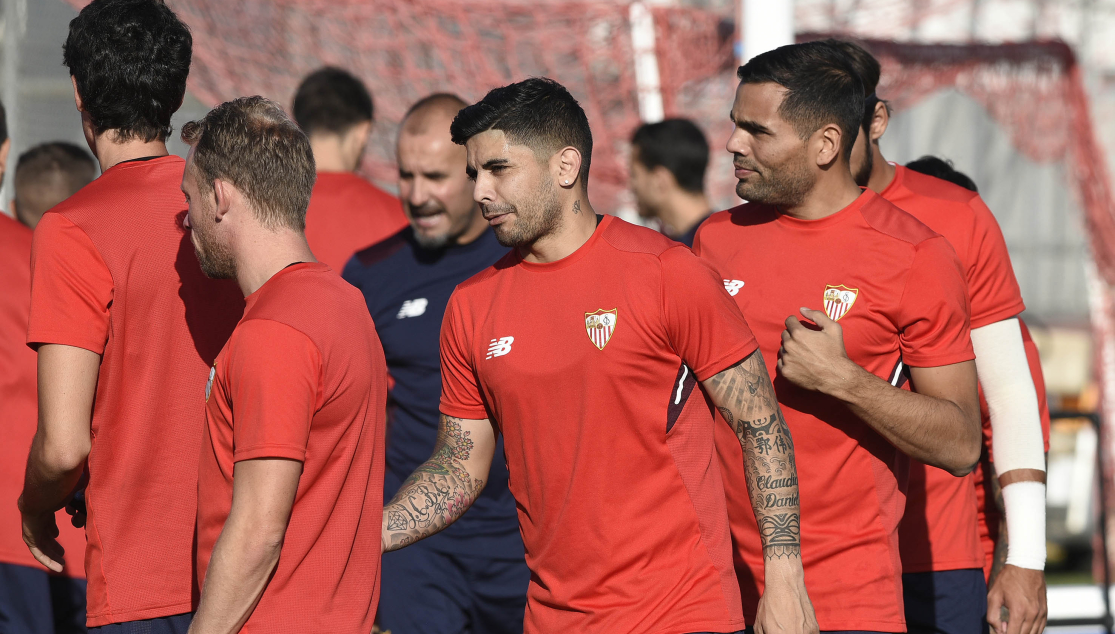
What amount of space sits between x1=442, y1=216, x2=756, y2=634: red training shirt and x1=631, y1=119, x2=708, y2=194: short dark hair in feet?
8.41

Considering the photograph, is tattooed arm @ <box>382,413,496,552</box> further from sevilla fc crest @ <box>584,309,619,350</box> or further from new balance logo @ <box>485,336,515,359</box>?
sevilla fc crest @ <box>584,309,619,350</box>

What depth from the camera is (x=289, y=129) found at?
224cm

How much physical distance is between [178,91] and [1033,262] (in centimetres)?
1119

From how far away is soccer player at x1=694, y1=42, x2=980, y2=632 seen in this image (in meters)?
2.59

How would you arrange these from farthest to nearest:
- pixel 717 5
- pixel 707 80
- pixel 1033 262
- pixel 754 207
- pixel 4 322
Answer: pixel 1033 262 → pixel 717 5 → pixel 707 80 → pixel 4 322 → pixel 754 207

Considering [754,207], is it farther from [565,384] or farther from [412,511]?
[412,511]

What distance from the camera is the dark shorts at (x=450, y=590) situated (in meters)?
3.60

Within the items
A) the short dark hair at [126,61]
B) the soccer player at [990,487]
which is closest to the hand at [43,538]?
the short dark hair at [126,61]

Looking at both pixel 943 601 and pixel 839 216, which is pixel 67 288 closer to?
pixel 839 216

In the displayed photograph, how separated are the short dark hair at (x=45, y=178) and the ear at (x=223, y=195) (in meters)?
2.37

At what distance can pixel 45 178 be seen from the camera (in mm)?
4223

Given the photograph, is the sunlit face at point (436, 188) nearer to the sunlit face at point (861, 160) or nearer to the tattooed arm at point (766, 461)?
the sunlit face at point (861, 160)

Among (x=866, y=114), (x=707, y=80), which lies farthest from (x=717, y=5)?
(x=866, y=114)

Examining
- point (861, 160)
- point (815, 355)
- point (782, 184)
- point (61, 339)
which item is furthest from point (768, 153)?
point (61, 339)
